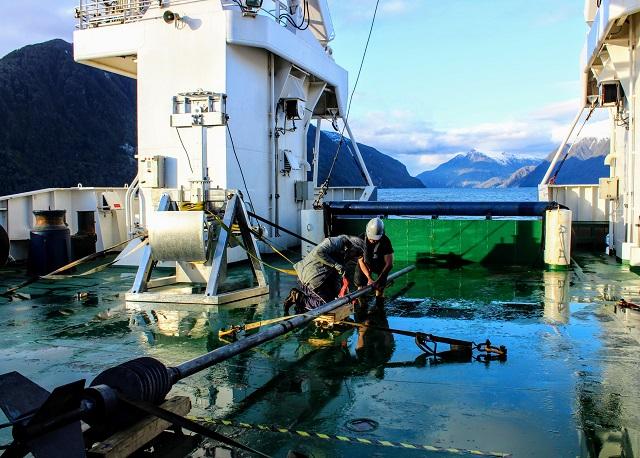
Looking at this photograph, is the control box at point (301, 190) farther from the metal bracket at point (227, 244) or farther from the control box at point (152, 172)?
the metal bracket at point (227, 244)

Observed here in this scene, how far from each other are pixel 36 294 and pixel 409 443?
851 cm

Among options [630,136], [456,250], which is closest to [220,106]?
[456,250]

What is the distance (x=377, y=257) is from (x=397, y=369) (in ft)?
10.9

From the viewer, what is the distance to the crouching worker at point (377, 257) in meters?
8.66

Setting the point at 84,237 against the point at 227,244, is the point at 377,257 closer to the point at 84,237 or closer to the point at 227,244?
the point at 227,244

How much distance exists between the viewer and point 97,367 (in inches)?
232

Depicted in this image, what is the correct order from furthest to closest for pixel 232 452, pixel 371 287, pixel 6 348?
pixel 371 287
pixel 6 348
pixel 232 452

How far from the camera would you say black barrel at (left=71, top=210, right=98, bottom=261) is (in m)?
15.9

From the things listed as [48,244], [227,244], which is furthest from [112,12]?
[227,244]

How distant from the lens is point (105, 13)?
14656 mm

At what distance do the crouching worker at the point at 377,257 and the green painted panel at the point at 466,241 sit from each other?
553cm

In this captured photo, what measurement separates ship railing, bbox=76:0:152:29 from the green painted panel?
7.69 m

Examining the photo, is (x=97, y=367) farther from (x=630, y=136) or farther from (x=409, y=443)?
(x=630, y=136)

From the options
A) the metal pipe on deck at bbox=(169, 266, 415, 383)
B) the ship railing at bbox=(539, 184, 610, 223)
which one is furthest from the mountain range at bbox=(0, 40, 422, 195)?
the metal pipe on deck at bbox=(169, 266, 415, 383)
